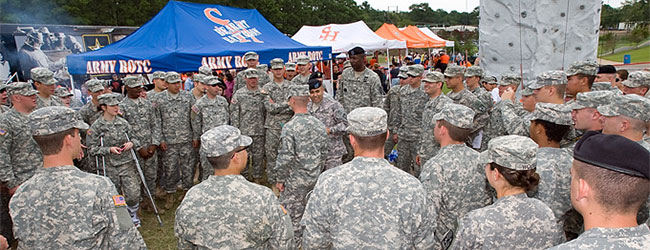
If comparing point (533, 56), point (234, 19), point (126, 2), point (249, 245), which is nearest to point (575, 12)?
point (533, 56)

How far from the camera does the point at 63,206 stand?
231 cm

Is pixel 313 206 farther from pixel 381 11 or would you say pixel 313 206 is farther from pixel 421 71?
pixel 381 11

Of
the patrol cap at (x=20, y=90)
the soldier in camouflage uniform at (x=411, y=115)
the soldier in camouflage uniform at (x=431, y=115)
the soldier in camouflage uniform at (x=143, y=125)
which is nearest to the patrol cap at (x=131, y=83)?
the soldier in camouflage uniform at (x=143, y=125)

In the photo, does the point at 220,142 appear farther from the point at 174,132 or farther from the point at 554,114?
the point at 174,132

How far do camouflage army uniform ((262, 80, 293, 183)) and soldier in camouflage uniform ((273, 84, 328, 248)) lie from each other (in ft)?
6.42

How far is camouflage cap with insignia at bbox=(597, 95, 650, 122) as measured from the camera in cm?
287

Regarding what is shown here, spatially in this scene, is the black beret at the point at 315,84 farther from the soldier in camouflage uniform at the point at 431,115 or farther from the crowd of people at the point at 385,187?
the soldier in camouflage uniform at the point at 431,115

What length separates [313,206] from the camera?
235 centimetres

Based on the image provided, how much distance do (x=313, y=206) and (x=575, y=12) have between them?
5.47 m

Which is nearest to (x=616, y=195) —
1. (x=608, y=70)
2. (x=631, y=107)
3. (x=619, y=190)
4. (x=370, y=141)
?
(x=619, y=190)

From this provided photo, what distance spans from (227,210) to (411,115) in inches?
156

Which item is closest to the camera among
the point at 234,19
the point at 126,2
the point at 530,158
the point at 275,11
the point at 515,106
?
the point at 530,158

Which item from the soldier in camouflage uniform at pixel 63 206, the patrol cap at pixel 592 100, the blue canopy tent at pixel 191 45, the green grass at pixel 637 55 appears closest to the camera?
the soldier in camouflage uniform at pixel 63 206

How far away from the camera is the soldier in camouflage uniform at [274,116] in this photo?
6207 millimetres
